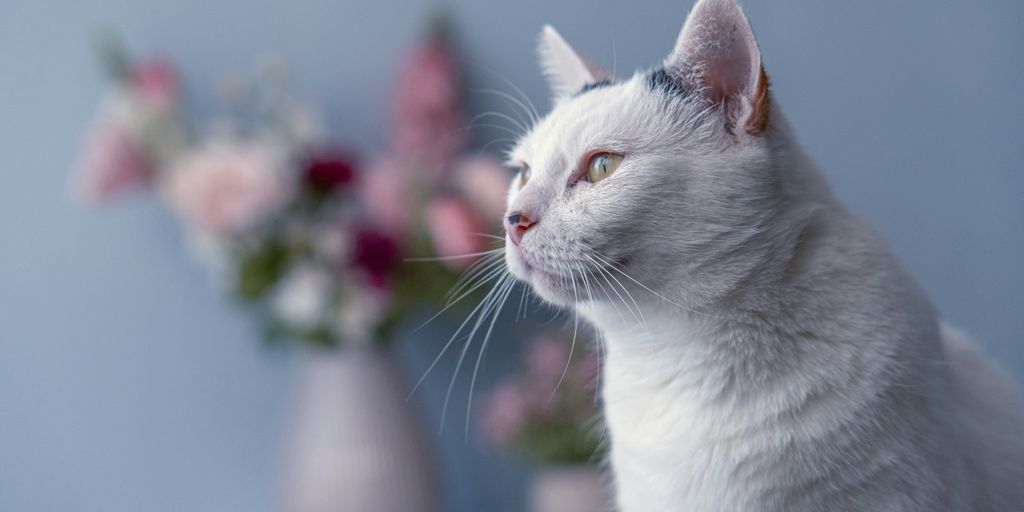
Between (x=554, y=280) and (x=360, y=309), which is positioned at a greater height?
(x=360, y=309)

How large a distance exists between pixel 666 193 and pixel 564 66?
0.22m

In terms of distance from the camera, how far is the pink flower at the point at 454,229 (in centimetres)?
133

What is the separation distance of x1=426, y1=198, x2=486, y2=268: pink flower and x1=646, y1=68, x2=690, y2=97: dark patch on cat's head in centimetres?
63

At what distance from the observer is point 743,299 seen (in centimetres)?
65

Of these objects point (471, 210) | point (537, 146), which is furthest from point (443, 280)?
point (537, 146)

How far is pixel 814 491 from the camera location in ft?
2.01

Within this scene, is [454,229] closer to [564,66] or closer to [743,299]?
[564,66]

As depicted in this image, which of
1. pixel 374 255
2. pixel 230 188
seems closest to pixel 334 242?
pixel 374 255

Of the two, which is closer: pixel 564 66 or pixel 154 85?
pixel 564 66

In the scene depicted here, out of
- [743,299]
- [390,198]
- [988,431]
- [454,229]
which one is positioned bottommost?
[988,431]

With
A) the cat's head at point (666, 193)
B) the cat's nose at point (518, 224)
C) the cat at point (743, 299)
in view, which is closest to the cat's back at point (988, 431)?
the cat at point (743, 299)

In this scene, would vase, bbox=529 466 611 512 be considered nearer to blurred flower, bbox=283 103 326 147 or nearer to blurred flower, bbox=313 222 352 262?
blurred flower, bbox=313 222 352 262

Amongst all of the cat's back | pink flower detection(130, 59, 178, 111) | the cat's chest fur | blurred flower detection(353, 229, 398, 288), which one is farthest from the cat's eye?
pink flower detection(130, 59, 178, 111)

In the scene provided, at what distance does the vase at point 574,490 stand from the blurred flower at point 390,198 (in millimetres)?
492
